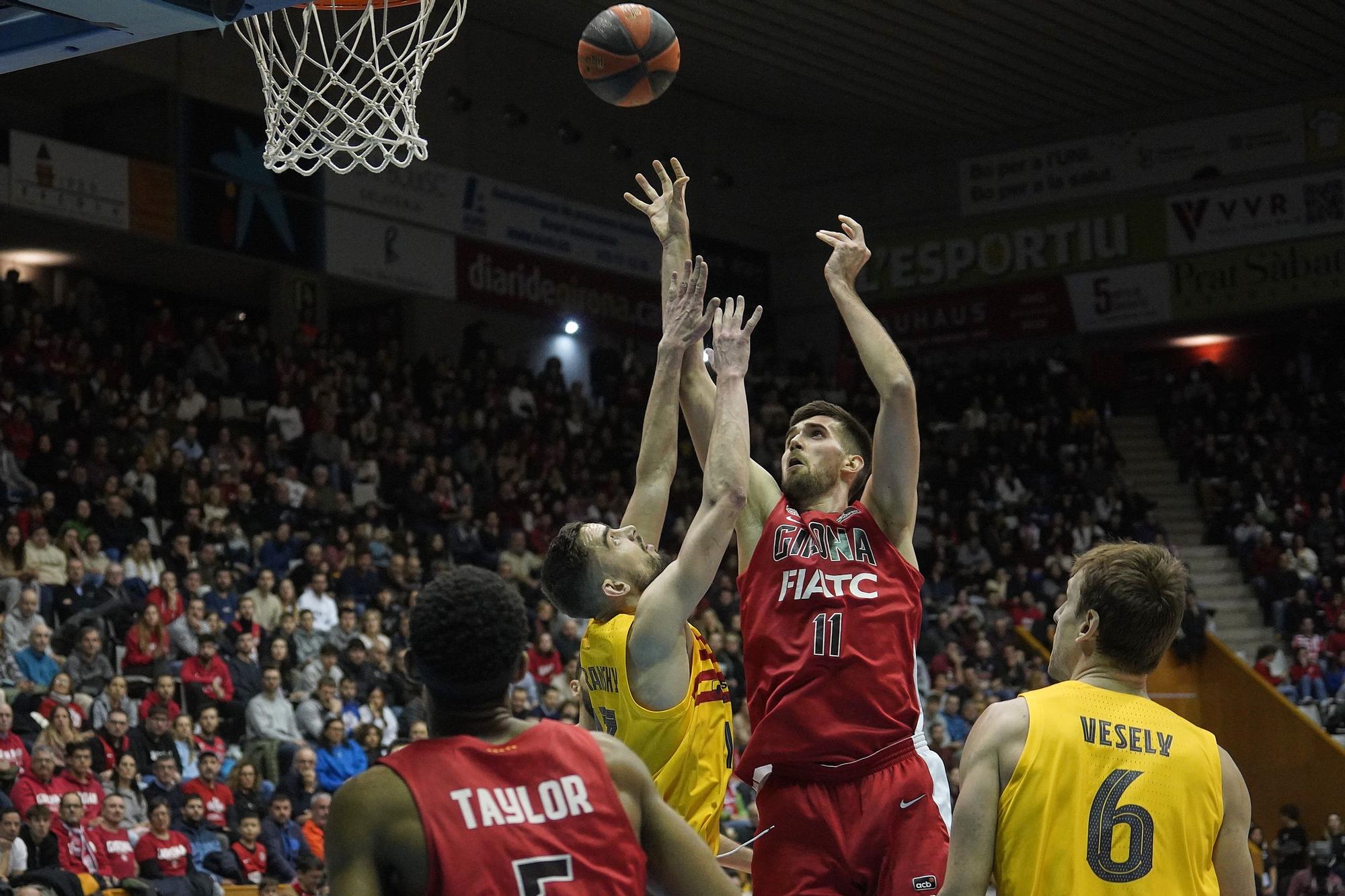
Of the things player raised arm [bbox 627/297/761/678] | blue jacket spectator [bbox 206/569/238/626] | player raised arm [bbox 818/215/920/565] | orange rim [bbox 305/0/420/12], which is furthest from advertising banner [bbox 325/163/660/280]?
player raised arm [bbox 627/297/761/678]

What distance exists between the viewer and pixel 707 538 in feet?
12.6

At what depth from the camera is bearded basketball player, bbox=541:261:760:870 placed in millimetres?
4102

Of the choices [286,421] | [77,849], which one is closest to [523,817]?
[77,849]

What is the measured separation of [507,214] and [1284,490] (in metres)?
11.4

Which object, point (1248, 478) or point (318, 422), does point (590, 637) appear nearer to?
point (318, 422)

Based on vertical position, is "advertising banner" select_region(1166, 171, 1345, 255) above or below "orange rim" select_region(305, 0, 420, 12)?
above

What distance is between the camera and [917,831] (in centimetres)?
418

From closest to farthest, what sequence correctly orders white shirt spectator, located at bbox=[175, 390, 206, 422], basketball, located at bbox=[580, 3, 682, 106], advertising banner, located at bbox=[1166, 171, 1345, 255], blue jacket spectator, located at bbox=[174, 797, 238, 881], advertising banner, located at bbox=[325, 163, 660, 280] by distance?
basketball, located at bbox=[580, 3, 682, 106] → blue jacket spectator, located at bbox=[174, 797, 238, 881] → white shirt spectator, located at bbox=[175, 390, 206, 422] → advertising banner, located at bbox=[325, 163, 660, 280] → advertising banner, located at bbox=[1166, 171, 1345, 255]

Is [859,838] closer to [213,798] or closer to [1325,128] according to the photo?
[213,798]

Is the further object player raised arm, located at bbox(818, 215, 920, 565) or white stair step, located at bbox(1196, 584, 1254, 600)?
white stair step, located at bbox(1196, 584, 1254, 600)

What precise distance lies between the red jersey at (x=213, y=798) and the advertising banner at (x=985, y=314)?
17.0 m

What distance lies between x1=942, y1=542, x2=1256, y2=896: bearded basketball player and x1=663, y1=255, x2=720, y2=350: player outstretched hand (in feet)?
4.67

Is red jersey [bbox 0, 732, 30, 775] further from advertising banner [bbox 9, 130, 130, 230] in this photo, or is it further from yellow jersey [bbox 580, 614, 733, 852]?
advertising banner [bbox 9, 130, 130, 230]

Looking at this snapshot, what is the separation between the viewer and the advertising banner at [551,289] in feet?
75.3
